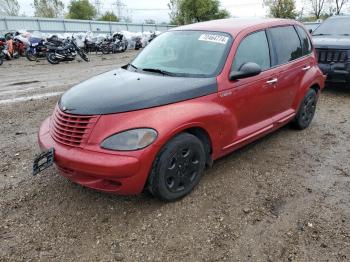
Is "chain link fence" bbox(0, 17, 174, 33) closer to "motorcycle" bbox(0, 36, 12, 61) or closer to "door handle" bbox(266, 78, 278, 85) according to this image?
"motorcycle" bbox(0, 36, 12, 61)

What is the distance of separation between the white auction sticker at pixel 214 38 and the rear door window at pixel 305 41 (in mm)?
1830

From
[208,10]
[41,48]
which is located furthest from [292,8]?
[41,48]

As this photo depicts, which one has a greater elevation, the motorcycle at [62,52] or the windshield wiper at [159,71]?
the windshield wiper at [159,71]

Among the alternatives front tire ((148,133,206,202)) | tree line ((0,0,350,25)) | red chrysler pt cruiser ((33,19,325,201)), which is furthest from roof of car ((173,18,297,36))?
tree line ((0,0,350,25))

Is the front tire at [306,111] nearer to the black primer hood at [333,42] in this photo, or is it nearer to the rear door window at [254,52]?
the rear door window at [254,52]

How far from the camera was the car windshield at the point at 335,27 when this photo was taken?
8.75 metres

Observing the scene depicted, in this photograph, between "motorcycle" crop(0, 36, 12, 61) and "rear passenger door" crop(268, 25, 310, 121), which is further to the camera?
"motorcycle" crop(0, 36, 12, 61)

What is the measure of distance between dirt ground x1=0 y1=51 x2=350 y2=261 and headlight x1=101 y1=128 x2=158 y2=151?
738 mm

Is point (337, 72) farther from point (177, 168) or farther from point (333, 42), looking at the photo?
point (177, 168)

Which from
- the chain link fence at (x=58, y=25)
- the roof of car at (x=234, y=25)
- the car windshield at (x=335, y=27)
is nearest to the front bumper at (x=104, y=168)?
the roof of car at (x=234, y=25)

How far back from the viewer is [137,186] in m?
3.20

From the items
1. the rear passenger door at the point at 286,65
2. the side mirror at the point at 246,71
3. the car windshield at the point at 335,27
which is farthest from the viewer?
the car windshield at the point at 335,27

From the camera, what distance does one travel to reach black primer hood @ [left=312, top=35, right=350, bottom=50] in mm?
7759

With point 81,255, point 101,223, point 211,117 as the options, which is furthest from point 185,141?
point 81,255
